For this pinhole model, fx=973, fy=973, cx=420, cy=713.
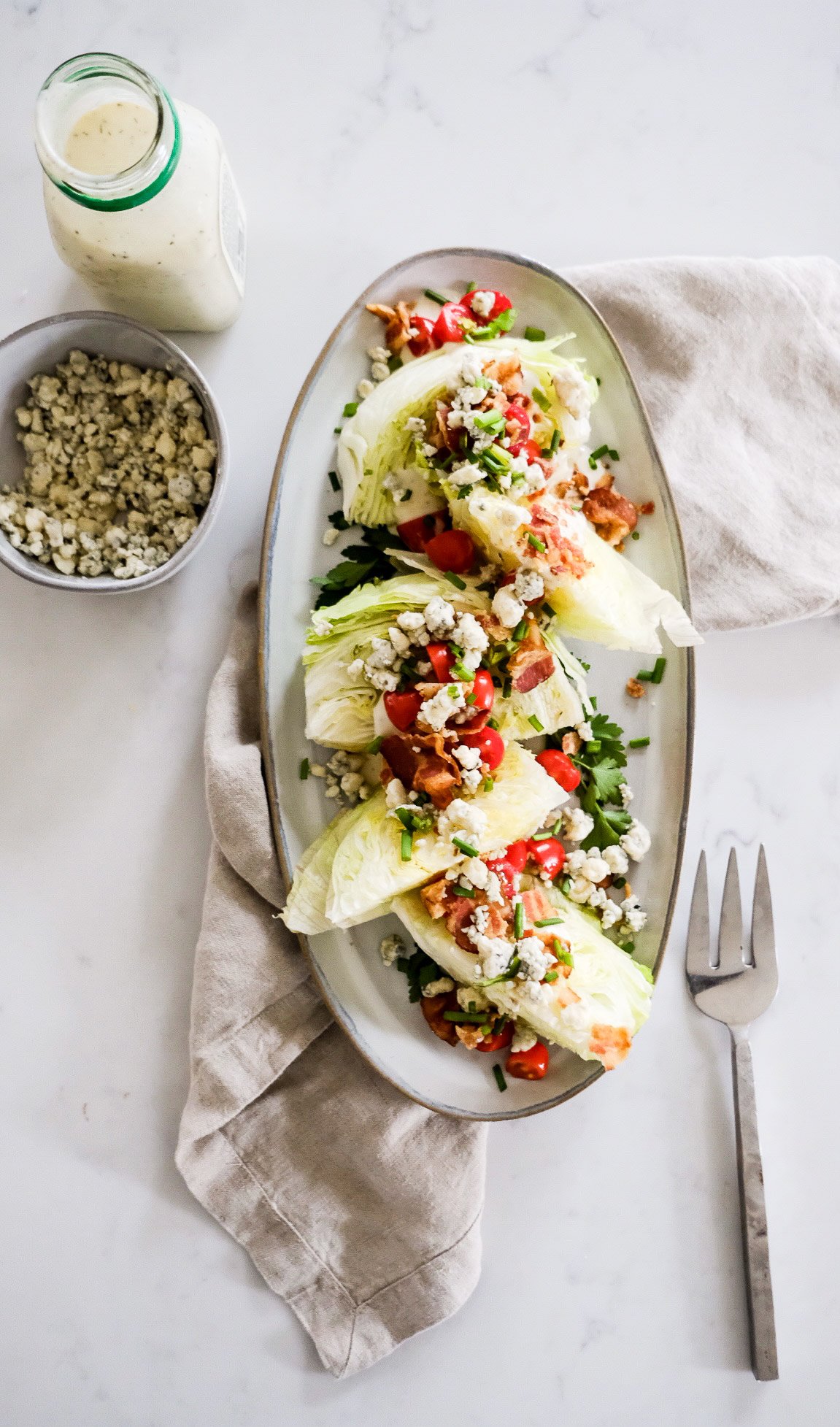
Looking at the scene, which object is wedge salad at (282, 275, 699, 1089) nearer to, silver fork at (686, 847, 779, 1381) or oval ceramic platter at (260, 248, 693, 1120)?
oval ceramic platter at (260, 248, 693, 1120)

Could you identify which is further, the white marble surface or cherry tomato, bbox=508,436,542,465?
the white marble surface

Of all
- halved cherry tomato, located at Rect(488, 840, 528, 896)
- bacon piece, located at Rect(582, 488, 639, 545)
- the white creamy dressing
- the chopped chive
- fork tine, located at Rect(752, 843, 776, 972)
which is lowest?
fork tine, located at Rect(752, 843, 776, 972)

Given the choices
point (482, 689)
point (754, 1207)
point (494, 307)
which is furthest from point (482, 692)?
point (754, 1207)

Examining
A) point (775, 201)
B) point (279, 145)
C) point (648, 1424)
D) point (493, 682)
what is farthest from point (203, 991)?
point (775, 201)

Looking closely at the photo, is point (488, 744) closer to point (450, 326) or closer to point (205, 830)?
point (205, 830)

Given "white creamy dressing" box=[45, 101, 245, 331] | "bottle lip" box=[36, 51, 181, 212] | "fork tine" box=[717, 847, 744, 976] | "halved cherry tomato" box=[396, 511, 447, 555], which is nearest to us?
"bottle lip" box=[36, 51, 181, 212]

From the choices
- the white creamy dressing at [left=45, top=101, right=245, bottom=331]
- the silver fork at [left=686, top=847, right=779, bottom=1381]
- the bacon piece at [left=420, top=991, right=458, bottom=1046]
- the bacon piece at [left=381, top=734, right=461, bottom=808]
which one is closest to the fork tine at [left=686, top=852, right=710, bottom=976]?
the silver fork at [left=686, top=847, right=779, bottom=1381]

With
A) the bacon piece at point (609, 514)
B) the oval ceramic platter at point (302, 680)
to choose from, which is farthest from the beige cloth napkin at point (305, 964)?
the bacon piece at point (609, 514)
